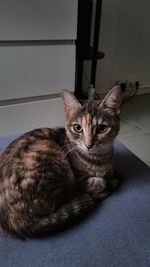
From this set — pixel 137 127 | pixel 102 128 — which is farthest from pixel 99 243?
pixel 137 127

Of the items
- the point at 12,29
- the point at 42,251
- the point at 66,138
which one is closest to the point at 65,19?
the point at 12,29

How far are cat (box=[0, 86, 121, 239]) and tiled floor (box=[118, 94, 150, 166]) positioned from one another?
665mm

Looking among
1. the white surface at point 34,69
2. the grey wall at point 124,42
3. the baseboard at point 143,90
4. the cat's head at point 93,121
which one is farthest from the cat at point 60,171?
the baseboard at point 143,90

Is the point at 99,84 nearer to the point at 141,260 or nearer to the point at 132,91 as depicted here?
the point at 132,91

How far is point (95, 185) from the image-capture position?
0.93m

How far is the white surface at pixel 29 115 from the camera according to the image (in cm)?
151

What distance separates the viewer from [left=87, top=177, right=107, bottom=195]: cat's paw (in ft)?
3.03

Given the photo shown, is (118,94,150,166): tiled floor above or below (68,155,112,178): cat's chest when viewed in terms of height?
below

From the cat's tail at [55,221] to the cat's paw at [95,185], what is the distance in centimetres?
10

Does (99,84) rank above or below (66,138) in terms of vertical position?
below

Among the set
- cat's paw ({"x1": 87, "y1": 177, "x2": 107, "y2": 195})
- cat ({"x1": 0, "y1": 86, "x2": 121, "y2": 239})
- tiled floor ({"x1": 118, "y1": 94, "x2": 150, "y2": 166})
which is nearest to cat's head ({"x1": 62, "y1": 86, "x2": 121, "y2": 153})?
cat ({"x1": 0, "y1": 86, "x2": 121, "y2": 239})

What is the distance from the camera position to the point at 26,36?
1.32m

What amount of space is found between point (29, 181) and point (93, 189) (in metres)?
0.26

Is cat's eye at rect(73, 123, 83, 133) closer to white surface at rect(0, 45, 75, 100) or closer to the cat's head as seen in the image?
the cat's head
